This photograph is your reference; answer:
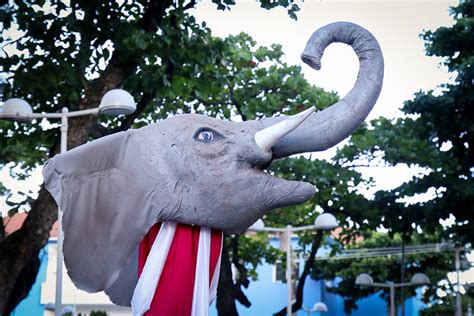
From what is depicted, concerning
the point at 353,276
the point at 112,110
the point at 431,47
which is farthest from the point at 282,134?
the point at 353,276

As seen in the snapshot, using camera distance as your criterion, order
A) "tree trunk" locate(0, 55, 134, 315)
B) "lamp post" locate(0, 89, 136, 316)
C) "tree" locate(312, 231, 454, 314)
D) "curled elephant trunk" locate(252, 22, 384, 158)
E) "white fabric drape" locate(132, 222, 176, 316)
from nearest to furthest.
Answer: "white fabric drape" locate(132, 222, 176, 316), "curled elephant trunk" locate(252, 22, 384, 158), "lamp post" locate(0, 89, 136, 316), "tree trunk" locate(0, 55, 134, 315), "tree" locate(312, 231, 454, 314)

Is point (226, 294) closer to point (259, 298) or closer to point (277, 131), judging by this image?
point (277, 131)

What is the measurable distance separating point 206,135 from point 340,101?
878 mm

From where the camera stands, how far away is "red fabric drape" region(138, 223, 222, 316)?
517cm

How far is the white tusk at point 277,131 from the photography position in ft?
17.1

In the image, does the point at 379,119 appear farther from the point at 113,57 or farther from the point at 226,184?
the point at 226,184

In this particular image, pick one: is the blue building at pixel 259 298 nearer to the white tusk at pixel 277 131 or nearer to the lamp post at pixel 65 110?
the lamp post at pixel 65 110

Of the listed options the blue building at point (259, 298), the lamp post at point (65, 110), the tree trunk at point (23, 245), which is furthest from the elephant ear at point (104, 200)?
the blue building at point (259, 298)

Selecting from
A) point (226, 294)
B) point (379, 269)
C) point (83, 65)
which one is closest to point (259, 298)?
point (379, 269)

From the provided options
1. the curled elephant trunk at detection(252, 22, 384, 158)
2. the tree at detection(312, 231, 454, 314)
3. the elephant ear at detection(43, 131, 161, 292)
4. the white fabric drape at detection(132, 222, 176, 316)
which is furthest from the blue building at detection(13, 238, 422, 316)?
the white fabric drape at detection(132, 222, 176, 316)

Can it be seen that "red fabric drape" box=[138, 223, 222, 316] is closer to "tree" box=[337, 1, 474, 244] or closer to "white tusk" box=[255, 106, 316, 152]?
"white tusk" box=[255, 106, 316, 152]

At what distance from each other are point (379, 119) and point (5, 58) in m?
8.93

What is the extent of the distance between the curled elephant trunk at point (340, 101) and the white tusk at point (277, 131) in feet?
0.31

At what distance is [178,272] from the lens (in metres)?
5.22
